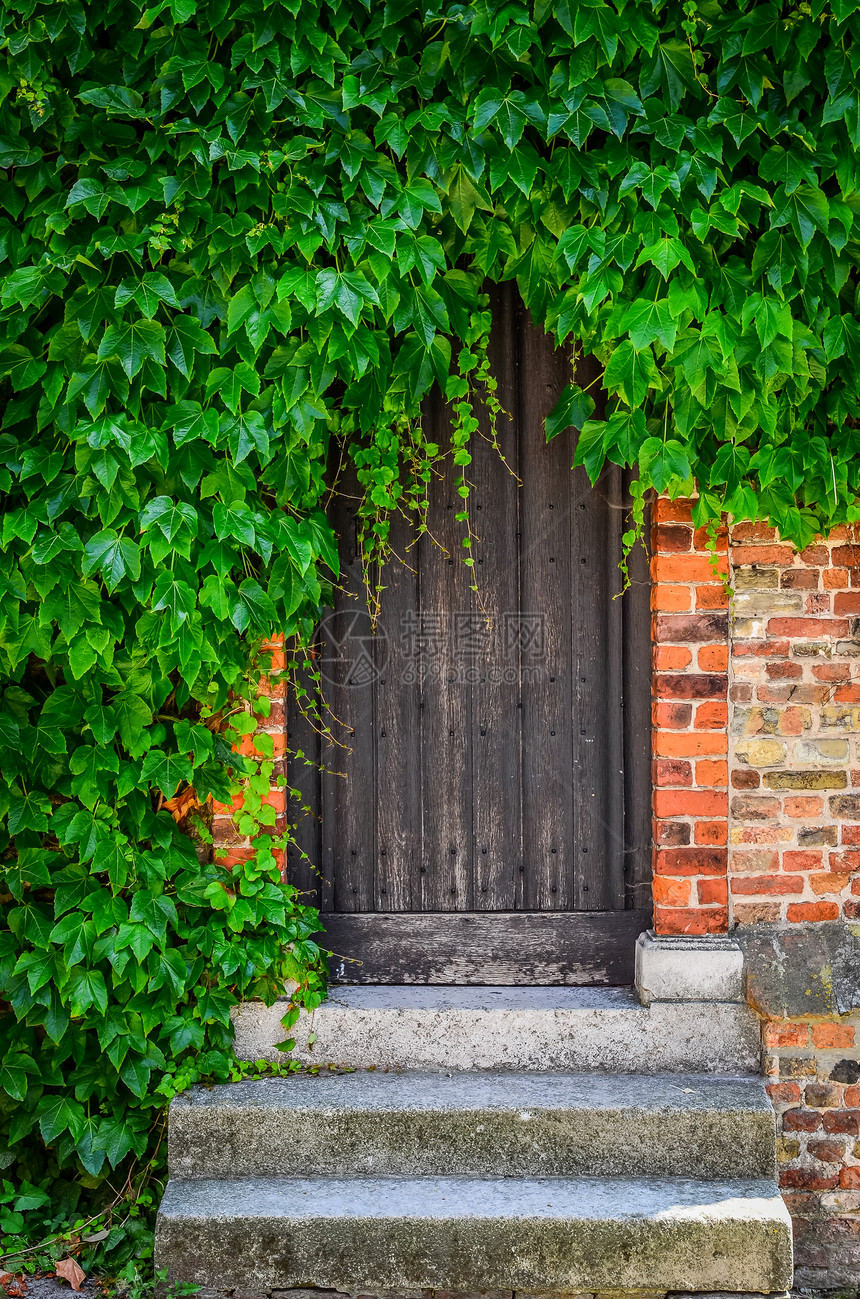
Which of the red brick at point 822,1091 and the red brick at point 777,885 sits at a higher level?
the red brick at point 777,885

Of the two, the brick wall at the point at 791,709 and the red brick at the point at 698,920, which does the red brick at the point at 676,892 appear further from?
the brick wall at the point at 791,709

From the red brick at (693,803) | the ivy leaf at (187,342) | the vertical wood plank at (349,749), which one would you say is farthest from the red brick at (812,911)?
the ivy leaf at (187,342)

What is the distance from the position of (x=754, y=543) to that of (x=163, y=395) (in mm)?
1709

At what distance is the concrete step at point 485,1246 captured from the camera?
7.81ft

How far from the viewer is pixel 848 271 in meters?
2.43

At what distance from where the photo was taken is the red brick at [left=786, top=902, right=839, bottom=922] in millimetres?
2852

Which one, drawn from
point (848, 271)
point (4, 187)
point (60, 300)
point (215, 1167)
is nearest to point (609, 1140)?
point (215, 1167)

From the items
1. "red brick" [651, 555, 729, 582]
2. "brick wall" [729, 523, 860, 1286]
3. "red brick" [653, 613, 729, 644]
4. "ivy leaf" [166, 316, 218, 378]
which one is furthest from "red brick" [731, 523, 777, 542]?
"ivy leaf" [166, 316, 218, 378]

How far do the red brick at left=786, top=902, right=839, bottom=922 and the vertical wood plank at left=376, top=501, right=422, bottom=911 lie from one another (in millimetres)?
1128

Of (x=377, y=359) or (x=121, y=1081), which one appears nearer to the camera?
(x=377, y=359)

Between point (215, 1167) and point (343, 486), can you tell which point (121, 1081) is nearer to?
point (215, 1167)

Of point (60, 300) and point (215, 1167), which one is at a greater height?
point (60, 300)

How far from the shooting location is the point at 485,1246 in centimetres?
239

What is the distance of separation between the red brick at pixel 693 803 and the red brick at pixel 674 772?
29 mm
